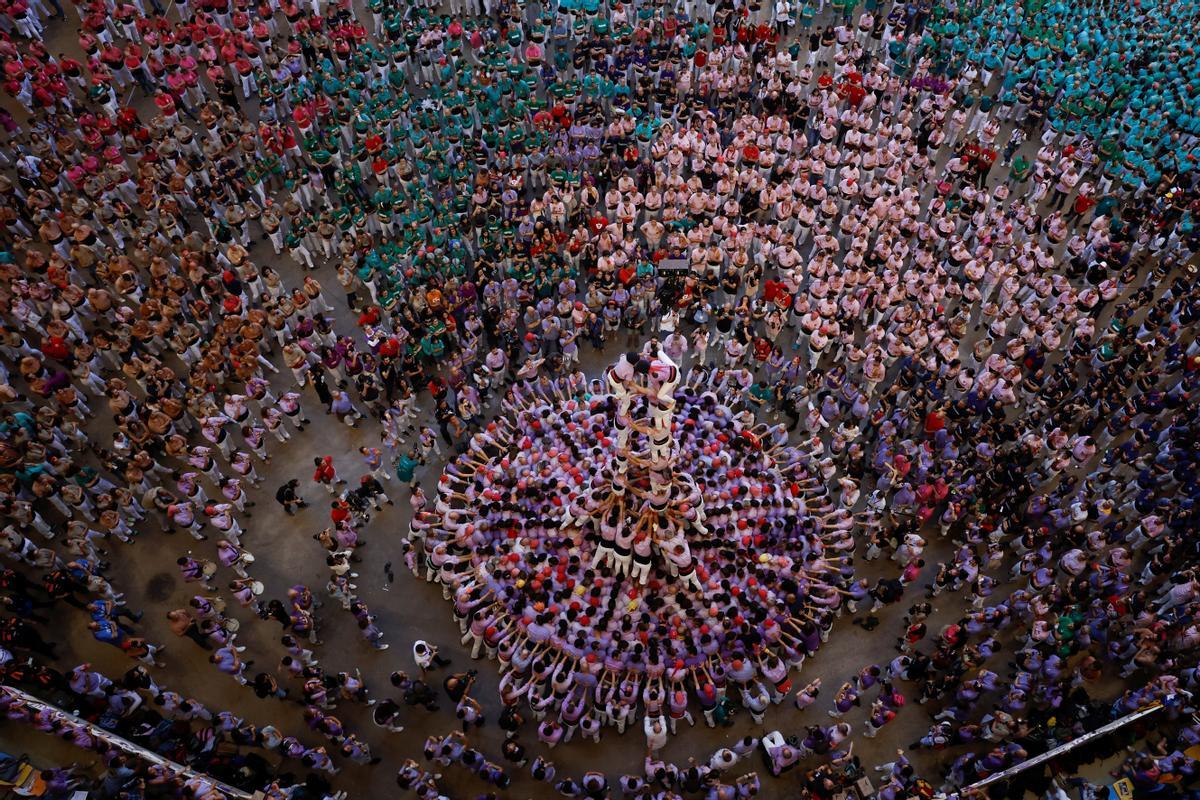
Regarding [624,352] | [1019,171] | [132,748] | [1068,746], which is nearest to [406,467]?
[624,352]

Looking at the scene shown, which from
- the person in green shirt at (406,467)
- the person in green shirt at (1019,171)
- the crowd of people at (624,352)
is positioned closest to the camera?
the crowd of people at (624,352)

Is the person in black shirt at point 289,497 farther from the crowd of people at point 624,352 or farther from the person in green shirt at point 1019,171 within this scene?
the person in green shirt at point 1019,171

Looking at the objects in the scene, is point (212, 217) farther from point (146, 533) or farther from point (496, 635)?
point (496, 635)

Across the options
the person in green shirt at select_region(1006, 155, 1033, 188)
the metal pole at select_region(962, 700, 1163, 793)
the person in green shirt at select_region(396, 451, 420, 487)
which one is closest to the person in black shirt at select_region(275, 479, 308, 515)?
the person in green shirt at select_region(396, 451, 420, 487)

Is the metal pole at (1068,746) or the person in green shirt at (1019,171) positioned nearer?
the metal pole at (1068,746)

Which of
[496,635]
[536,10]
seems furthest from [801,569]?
[536,10]

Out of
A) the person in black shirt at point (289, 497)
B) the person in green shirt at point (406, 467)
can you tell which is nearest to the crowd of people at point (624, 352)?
the person in black shirt at point (289, 497)

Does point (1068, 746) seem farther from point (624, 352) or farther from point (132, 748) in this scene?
point (132, 748)

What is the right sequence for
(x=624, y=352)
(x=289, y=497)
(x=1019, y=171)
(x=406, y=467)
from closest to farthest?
(x=406, y=467) < (x=289, y=497) < (x=624, y=352) < (x=1019, y=171)
